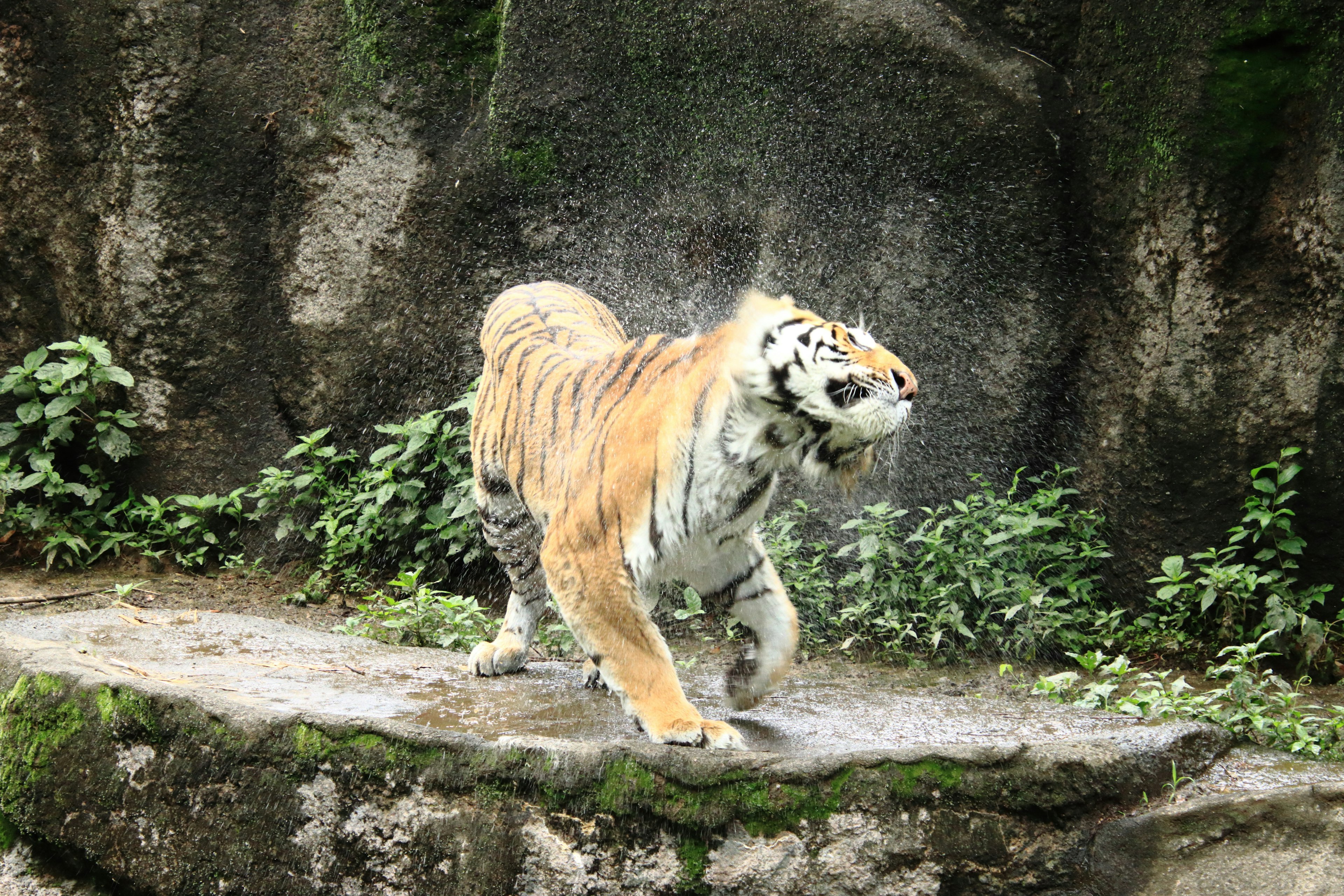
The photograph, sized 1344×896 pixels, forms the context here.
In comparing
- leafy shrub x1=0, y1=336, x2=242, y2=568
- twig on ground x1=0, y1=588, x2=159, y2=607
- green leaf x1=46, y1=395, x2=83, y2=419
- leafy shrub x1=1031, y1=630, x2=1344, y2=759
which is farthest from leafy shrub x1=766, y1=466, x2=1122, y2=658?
green leaf x1=46, y1=395, x2=83, y2=419

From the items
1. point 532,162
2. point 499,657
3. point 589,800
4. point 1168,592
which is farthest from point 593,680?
point 532,162

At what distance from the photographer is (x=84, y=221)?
6.19 m

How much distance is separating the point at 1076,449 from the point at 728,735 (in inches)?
130

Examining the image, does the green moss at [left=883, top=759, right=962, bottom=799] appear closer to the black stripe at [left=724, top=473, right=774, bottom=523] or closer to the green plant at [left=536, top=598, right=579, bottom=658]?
the black stripe at [left=724, top=473, right=774, bottom=523]

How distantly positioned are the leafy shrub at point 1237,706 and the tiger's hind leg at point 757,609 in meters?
1.00

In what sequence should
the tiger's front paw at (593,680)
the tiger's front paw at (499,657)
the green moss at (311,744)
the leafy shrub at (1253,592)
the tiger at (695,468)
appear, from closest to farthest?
1. the green moss at (311,744)
2. the tiger at (695,468)
3. the tiger's front paw at (593,680)
4. the tiger's front paw at (499,657)
5. the leafy shrub at (1253,592)

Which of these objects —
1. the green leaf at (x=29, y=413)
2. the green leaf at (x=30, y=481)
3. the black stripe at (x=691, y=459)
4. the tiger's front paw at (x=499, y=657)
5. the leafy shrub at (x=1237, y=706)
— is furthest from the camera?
the green leaf at (x=29, y=413)

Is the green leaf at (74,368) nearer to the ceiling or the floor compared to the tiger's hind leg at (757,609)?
nearer to the ceiling

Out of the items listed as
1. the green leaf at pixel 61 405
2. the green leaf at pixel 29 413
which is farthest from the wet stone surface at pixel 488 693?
the green leaf at pixel 29 413

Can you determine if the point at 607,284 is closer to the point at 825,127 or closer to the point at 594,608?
the point at 825,127

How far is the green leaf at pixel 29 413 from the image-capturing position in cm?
618

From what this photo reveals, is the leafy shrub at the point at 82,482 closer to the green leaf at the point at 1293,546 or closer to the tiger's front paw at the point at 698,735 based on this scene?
the tiger's front paw at the point at 698,735

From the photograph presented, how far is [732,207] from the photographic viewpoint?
226 inches

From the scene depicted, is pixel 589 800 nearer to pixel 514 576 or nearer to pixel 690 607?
pixel 514 576
